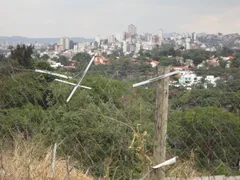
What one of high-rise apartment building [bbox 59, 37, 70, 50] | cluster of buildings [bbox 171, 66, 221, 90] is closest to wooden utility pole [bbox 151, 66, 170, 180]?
cluster of buildings [bbox 171, 66, 221, 90]

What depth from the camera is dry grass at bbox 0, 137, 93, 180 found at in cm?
228

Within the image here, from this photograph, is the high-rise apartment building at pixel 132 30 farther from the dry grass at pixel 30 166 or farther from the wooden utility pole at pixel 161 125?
the wooden utility pole at pixel 161 125

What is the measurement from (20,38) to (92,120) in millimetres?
29674

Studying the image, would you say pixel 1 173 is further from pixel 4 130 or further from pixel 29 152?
pixel 4 130

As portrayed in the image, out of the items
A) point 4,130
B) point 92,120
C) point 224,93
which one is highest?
point 224,93

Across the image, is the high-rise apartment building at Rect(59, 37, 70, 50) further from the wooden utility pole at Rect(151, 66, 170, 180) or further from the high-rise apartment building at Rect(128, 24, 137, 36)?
the wooden utility pole at Rect(151, 66, 170, 180)

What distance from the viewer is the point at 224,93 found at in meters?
2.33


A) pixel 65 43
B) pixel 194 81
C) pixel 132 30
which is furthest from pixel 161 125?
pixel 65 43

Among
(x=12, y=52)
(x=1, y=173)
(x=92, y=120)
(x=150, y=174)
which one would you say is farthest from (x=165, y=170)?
(x=12, y=52)

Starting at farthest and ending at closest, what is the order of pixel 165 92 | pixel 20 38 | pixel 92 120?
1. pixel 20 38
2. pixel 92 120
3. pixel 165 92

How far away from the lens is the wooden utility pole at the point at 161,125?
1.97 m

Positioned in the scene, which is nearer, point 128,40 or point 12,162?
point 12,162

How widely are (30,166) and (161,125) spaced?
3.24ft

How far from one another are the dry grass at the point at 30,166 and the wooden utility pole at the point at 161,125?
524 mm
